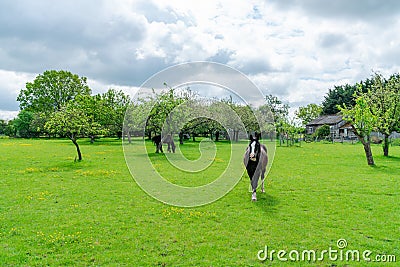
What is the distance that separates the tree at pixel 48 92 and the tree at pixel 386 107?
2375 inches

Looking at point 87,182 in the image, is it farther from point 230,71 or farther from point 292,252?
point 292,252

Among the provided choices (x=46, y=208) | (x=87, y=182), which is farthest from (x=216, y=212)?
(x=87, y=182)

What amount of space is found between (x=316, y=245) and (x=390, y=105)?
26.5m

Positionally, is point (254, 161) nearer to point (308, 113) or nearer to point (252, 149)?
point (252, 149)

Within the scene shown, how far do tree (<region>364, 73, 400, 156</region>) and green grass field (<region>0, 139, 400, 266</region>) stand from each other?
48.3ft

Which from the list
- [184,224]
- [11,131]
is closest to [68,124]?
[184,224]

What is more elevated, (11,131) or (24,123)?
(24,123)

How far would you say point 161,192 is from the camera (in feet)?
38.1

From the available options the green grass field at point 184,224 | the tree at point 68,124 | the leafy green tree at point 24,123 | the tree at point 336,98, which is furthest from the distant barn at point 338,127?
the leafy green tree at point 24,123

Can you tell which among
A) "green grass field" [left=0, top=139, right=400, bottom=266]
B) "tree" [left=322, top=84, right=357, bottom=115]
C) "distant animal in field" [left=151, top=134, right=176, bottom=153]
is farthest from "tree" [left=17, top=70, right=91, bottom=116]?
"tree" [left=322, top=84, right=357, bottom=115]

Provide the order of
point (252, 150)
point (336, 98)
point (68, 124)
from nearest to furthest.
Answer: point (252, 150)
point (68, 124)
point (336, 98)

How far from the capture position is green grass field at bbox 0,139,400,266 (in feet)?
19.5

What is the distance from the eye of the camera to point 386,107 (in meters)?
28.0

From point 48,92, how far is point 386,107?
212ft
